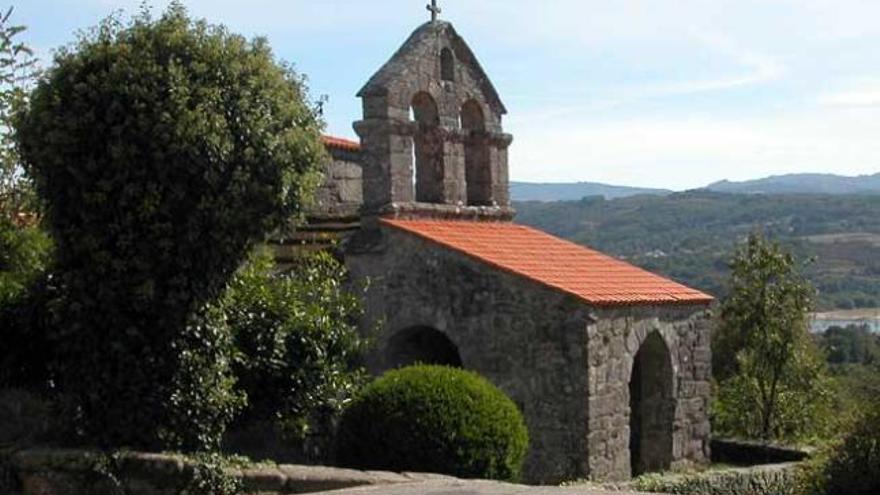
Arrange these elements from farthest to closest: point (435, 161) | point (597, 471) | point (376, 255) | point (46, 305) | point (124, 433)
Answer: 1. point (435, 161)
2. point (376, 255)
3. point (597, 471)
4. point (46, 305)
5. point (124, 433)

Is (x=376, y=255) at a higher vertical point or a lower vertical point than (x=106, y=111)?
lower

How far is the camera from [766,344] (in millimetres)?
27453

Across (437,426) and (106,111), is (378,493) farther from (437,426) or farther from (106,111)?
(106,111)

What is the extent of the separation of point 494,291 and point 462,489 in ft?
21.2

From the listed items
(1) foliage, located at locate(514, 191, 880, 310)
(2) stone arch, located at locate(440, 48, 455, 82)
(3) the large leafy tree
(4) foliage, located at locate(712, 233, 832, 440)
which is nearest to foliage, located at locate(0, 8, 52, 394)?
(3) the large leafy tree

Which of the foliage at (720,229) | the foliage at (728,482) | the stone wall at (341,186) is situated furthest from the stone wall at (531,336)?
the foliage at (720,229)

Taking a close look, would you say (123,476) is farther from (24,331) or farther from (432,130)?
(432,130)

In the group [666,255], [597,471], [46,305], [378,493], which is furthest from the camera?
[666,255]

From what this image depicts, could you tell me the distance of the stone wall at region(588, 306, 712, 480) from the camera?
15570 mm

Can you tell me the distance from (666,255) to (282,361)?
9854 cm

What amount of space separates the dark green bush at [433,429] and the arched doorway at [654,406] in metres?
6.13

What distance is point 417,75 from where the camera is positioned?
1738 cm

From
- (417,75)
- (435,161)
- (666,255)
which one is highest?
(417,75)

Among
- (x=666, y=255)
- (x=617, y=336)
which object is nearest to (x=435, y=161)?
(x=617, y=336)
